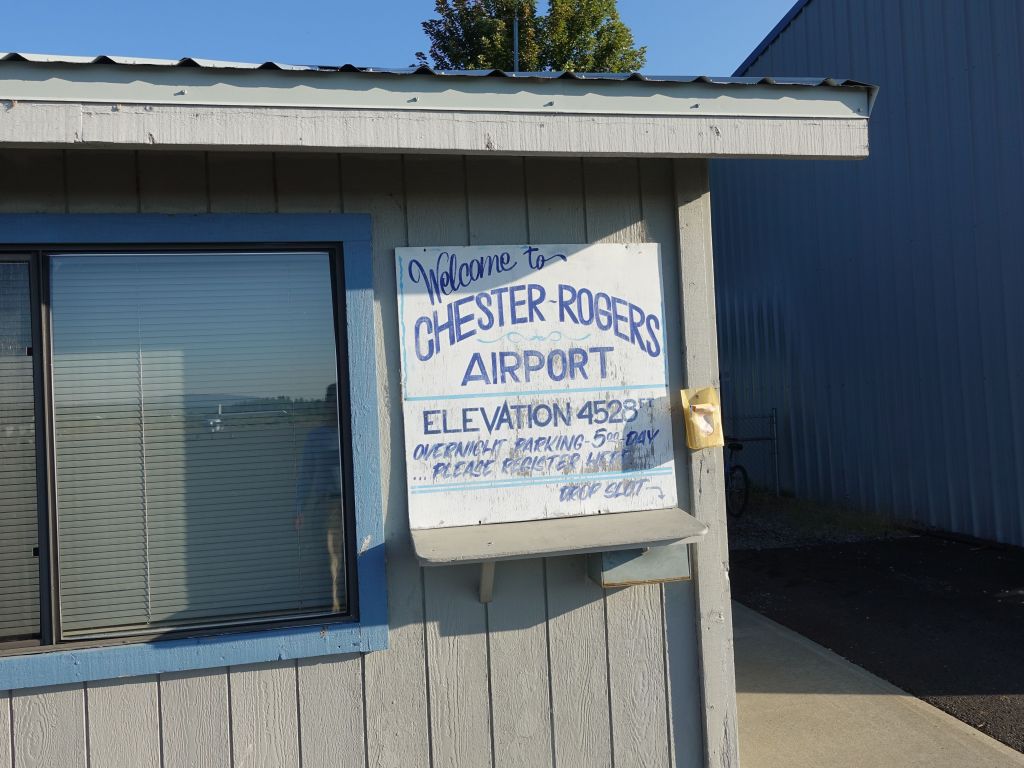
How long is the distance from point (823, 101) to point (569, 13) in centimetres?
1207

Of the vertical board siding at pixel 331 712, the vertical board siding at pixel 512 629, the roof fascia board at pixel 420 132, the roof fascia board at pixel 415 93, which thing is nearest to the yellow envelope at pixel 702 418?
the vertical board siding at pixel 512 629

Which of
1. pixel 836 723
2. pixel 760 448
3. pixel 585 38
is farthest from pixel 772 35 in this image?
pixel 836 723

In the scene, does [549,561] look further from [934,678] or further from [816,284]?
[816,284]

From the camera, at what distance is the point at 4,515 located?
2.70m

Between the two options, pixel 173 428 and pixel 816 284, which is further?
pixel 816 284

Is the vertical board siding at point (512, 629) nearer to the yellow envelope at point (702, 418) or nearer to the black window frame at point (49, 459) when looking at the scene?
the black window frame at point (49, 459)

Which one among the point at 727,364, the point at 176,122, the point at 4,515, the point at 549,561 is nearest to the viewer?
the point at 176,122

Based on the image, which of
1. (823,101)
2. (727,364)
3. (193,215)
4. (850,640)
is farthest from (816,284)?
(193,215)

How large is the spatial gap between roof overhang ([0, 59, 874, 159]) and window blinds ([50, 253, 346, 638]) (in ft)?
1.67

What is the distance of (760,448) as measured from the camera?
12.1 metres

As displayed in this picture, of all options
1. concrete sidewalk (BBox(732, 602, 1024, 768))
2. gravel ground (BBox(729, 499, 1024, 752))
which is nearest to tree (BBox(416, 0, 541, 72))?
gravel ground (BBox(729, 499, 1024, 752))

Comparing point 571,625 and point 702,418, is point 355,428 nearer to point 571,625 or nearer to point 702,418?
point 571,625

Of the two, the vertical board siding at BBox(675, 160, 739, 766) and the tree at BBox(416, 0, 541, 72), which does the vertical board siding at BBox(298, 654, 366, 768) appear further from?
the tree at BBox(416, 0, 541, 72)

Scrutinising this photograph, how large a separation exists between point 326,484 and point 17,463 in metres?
0.97
